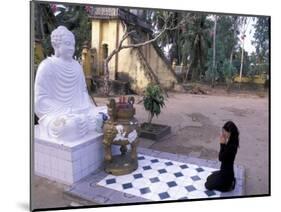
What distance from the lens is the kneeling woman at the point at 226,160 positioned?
2.20 meters

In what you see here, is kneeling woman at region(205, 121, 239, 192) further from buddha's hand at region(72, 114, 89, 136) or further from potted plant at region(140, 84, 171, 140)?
buddha's hand at region(72, 114, 89, 136)

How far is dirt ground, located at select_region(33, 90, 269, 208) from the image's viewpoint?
7.67 ft

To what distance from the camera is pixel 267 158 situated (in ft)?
7.99

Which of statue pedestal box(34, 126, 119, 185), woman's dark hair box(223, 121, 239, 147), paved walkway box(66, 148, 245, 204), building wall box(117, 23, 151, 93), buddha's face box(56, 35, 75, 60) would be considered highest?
buddha's face box(56, 35, 75, 60)

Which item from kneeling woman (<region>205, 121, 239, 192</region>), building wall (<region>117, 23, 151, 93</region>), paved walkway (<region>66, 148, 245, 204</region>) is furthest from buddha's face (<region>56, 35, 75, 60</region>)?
kneeling woman (<region>205, 121, 239, 192</region>)

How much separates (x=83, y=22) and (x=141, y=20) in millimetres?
431

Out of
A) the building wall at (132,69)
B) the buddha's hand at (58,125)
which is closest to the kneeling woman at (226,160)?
the building wall at (132,69)

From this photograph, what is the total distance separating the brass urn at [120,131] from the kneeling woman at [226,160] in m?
0.66

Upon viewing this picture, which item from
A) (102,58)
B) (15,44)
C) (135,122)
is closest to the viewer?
(15,44)

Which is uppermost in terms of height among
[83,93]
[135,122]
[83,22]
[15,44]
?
[83,22]

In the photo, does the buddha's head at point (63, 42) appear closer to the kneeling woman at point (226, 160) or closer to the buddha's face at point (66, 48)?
the buddha's face at point (66, 48)

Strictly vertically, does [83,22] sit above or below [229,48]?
above

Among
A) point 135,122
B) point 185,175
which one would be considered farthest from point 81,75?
point 185,175

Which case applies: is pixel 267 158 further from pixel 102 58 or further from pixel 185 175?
pixel 102 58
